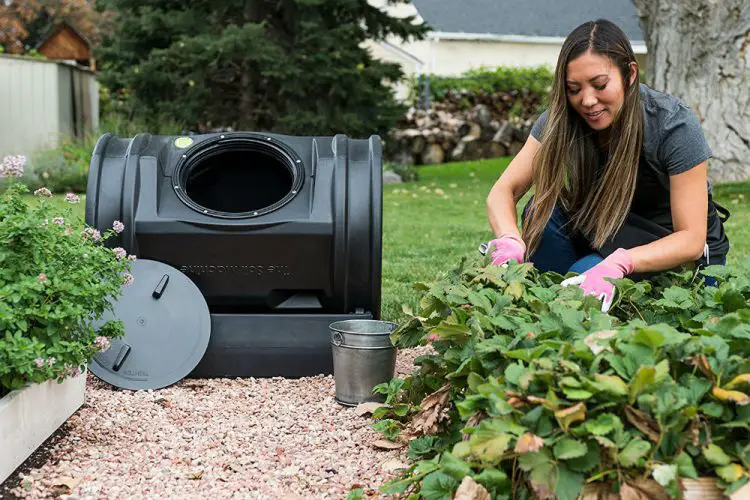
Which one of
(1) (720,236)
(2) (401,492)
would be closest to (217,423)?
(2) (401,492)

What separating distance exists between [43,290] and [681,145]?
191 cm

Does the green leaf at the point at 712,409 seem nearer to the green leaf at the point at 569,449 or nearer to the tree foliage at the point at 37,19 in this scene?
the green leaf at the point at 569,449

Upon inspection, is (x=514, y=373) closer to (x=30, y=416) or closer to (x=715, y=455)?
(x=715, y=455)

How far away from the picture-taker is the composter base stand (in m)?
3.18

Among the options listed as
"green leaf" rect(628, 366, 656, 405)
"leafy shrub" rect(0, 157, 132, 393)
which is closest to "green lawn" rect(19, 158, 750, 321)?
"leafy shrub" rect(0, 157, 132, 393)

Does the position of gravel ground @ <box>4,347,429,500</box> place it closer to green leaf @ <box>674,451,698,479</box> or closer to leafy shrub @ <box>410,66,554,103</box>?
green leaf @ <box>674,451,698,479</box>

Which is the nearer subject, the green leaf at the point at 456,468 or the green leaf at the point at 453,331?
the green leaf at the point at 456,468

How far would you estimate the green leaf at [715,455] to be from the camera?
1.60 meters

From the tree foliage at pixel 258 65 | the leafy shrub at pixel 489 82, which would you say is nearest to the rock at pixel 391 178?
the tree foliage at pixel 258 65

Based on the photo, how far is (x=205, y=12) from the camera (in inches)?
431

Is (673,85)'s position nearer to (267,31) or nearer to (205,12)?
(267,31)

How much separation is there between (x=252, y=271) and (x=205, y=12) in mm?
8452

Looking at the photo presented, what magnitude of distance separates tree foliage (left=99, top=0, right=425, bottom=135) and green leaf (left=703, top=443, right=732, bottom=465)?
8.82 m

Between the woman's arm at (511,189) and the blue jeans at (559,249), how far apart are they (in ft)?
0.56
